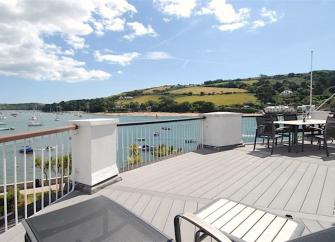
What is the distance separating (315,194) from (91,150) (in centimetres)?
313

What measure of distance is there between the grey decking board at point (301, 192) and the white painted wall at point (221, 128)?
2527 millimetres

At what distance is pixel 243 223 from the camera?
2168 mm

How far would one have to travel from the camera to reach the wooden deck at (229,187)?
337cm

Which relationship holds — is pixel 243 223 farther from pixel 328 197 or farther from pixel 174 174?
pixel 174 174

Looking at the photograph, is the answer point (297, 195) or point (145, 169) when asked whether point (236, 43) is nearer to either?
point (145, 169)

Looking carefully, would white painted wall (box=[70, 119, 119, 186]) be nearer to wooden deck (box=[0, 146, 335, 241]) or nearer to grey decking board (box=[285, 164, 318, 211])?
wooden deck (box=[0, 146, 335, 241])

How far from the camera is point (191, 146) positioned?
7938mm

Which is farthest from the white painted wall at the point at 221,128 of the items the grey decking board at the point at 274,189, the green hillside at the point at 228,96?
the green hillside at the point at 228,96

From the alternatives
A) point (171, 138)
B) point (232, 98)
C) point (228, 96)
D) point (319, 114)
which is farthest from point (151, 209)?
point (228, 96)

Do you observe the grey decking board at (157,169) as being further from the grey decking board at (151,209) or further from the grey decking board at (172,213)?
the grey decking board at (172,213)

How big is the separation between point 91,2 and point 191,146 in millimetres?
5087

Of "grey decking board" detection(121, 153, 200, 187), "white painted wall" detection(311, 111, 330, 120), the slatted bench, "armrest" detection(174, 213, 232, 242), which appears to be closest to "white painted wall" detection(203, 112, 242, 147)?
"grey decking board" detection(121, 153, 200, 187)

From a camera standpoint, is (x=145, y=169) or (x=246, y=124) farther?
(x=246, y=124)

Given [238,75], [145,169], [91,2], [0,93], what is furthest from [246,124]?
[238,75]
